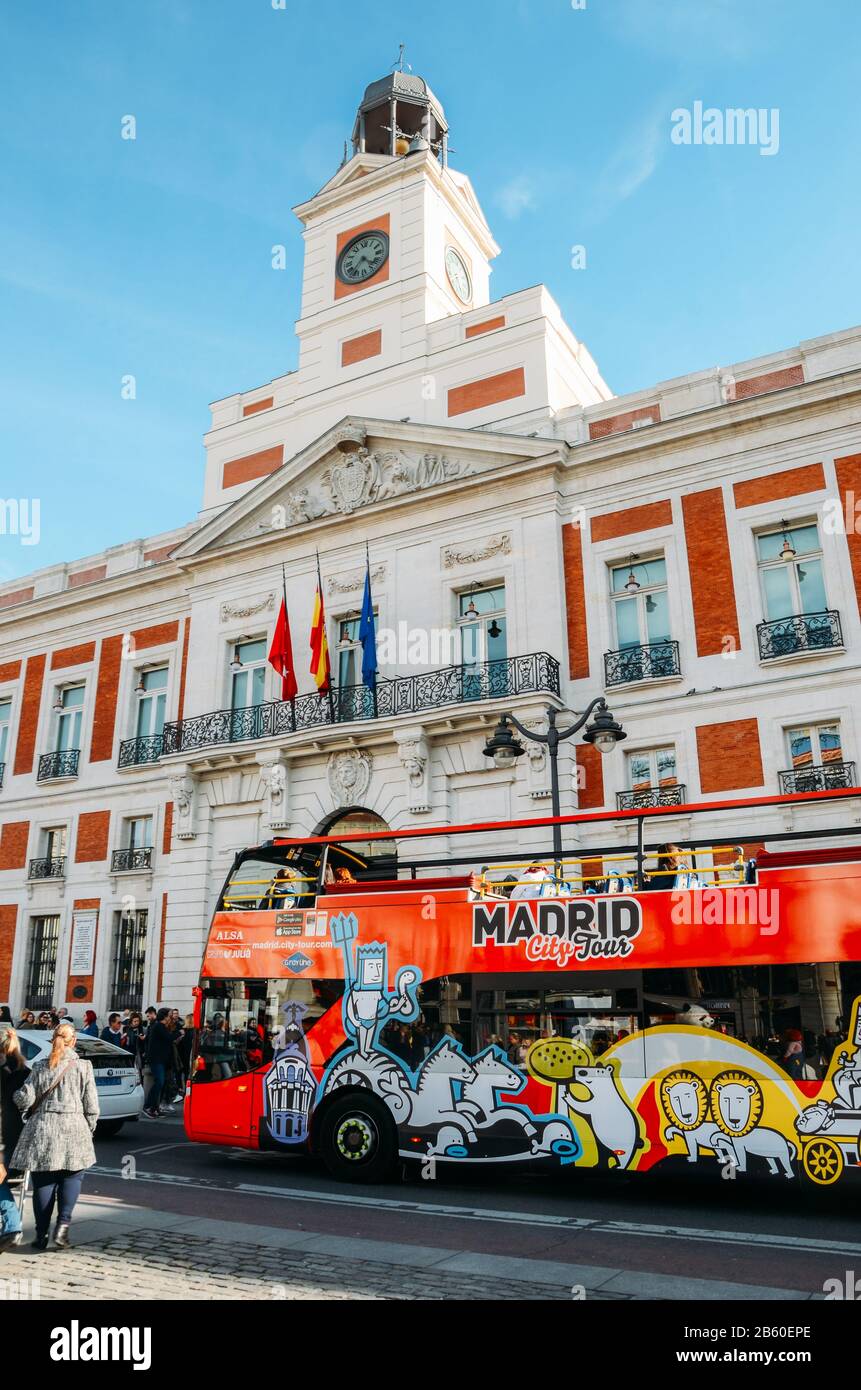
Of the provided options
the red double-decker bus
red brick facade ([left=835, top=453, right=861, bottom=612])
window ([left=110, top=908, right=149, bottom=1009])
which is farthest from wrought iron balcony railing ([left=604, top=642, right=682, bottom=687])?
window ([left=110, top=908, right=149, bottom=1009])

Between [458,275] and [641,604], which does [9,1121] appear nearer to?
[641,604]

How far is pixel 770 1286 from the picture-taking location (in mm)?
6555

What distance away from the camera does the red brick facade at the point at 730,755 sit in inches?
699

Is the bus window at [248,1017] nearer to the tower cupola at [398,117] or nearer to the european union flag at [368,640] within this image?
the european union flag at [368,640]

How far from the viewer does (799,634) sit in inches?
707

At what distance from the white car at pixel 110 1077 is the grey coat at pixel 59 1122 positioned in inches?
289

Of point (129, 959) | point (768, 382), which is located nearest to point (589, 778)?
point (768, 382)

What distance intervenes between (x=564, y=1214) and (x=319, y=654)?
1356 cm

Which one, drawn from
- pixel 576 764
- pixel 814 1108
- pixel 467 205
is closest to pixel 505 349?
pixel 467 205

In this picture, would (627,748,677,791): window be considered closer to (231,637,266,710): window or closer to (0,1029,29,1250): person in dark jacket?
(231,637,266,710): window

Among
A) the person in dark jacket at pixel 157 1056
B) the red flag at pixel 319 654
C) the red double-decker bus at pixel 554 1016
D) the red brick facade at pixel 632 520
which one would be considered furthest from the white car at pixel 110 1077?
the red brick facade at pixel 632 520
